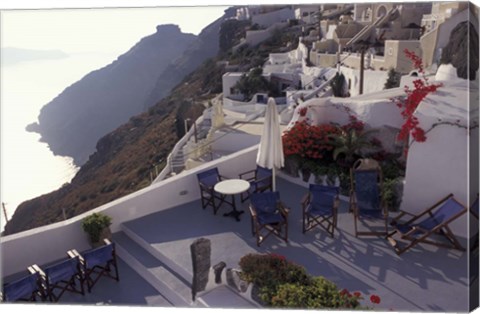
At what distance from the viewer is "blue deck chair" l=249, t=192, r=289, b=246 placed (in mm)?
6797

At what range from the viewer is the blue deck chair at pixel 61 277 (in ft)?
19.1

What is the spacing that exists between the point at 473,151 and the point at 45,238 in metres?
6.85

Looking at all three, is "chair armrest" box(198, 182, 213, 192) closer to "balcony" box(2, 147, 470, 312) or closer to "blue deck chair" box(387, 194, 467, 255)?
"balcony" box(2, 147, 470, 312)

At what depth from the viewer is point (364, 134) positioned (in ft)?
28.2

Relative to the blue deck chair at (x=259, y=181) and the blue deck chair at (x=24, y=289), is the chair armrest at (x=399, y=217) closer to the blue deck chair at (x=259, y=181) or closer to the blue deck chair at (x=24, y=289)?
the blue deck chair at (x=259, y=181)

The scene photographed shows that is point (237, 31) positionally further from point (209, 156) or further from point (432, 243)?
point (432, 243)

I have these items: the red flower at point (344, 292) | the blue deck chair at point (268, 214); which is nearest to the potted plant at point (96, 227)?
the blue deck chair at point (268, 214)

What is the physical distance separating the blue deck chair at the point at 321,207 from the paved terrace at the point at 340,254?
169 millimetres

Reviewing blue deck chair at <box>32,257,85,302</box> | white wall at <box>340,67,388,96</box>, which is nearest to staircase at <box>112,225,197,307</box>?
blue deck chair at <box>32,257,85,302</box>

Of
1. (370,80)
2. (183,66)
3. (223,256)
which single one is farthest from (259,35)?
(223,256)

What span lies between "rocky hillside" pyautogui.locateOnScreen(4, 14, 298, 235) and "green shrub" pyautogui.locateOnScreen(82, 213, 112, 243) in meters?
22.0

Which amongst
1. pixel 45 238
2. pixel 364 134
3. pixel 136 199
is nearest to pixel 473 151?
pixel 364 134

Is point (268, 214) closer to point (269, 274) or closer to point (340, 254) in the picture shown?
point (340, 254)

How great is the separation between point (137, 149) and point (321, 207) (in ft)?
129
